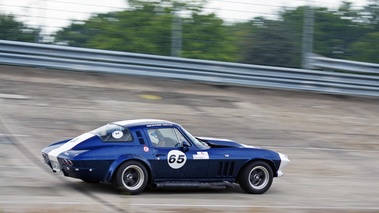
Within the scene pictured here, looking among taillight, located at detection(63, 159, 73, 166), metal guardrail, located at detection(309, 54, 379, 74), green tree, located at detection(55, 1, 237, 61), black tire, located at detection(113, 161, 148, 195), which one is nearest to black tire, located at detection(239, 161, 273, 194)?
black tire, located at detection(113, 161, 148, 195)

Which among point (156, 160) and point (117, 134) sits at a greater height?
point (117, 134)

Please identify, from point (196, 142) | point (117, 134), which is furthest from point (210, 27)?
point (117, 134)

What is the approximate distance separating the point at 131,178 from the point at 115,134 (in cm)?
69

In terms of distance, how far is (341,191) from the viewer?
11367 mm

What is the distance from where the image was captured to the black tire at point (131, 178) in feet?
31.6

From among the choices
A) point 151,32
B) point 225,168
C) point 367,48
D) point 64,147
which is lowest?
point 225,168

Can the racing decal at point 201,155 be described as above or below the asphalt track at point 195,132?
above

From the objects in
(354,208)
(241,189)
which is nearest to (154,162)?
(241,189)

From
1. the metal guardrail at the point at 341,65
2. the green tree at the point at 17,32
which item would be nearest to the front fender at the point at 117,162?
the green tree at the point at 17,32

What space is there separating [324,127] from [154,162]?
340 inches

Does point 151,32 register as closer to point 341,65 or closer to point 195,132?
point 195,132

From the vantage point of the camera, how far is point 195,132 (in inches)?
618

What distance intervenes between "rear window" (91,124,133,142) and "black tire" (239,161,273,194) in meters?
1.92

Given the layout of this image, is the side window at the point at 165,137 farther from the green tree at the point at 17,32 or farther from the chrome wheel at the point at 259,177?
the green tree at the point at 17,32
